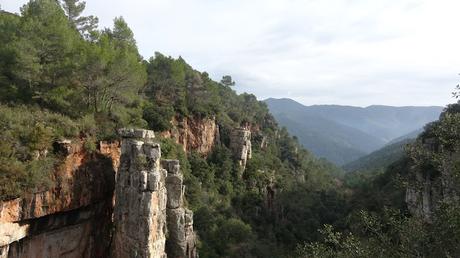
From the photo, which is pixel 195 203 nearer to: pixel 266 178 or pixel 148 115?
pixel 148 115

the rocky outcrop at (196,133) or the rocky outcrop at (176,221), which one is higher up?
the rocky outcrop at (196,133)

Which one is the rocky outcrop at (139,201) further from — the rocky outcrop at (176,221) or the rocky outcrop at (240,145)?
the rocky outcrop at (240,145)

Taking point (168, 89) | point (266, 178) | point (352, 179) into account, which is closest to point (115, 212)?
point (168, 89)

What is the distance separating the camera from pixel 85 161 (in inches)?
907

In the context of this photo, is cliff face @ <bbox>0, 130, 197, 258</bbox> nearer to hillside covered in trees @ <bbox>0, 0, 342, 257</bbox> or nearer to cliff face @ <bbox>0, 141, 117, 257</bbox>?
cliff face @ <bbox>0, 141, 117, 257</bbox>

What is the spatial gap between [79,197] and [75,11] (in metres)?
27.8

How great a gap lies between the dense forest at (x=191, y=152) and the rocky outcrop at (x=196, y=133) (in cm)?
84

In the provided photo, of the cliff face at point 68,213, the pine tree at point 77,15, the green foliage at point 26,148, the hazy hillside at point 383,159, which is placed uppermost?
the pine tree at point 77,15

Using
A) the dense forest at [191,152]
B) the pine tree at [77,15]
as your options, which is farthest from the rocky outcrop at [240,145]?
the pine tree at [77,15]

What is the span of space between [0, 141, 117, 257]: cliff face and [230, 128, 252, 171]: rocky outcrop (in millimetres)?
30556

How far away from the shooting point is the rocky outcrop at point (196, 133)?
44.6m

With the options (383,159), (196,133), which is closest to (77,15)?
(196,133)

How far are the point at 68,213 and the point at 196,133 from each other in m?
27.5

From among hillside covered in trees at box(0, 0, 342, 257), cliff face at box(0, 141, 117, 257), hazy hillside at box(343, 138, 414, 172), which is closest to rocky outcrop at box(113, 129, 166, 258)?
cliff face at box(0, 141, 117, 257)
